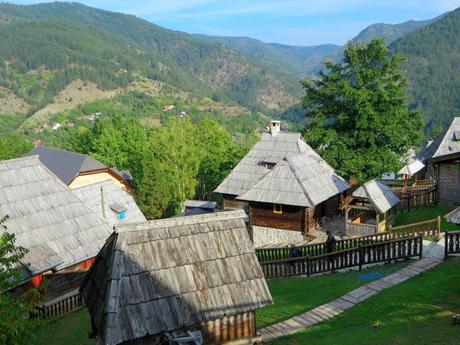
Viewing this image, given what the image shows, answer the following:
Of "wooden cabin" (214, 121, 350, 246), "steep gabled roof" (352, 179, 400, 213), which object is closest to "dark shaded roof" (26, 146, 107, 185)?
"wooden cabin" (214, 121, 350, 246)

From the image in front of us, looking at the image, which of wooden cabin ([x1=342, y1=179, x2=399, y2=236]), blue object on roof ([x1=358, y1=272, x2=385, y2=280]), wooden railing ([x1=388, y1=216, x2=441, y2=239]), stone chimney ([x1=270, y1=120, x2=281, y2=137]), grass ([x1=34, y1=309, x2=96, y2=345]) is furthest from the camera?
stone chimney ([x1=270, y1=120, x2=281, y2=137])

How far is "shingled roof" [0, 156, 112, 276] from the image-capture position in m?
17.3

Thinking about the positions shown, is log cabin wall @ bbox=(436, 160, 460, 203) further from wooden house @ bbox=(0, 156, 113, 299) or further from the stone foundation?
wooden house @ bbox=(0, 156, 113, 299)

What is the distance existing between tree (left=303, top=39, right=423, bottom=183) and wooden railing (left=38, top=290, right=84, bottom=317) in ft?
73.4

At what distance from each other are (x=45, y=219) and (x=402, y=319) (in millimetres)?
14328

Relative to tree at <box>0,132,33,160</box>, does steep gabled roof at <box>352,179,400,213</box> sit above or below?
below

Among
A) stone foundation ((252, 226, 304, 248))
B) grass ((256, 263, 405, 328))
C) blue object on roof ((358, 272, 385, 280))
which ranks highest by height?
blue object on roof ((358, 272, 385, 280))

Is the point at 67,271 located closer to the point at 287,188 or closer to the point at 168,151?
the point at 287,188

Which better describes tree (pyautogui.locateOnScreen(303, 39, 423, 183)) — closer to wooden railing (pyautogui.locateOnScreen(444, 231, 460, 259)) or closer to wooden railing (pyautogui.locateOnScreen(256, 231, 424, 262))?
wooden railing (pyautogui.locateOnScreen(256, 231, 424, 262))

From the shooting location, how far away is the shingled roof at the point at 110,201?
28.7 metres

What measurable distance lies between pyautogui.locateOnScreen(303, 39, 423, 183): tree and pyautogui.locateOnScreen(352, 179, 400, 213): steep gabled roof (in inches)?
378

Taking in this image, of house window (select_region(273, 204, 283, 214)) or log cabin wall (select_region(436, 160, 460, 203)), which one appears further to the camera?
house window (select_region(273, 204, 283, 214))

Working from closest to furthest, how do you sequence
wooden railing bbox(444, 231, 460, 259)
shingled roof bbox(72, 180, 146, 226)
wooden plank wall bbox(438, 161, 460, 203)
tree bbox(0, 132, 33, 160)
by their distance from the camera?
wooden railing bbox(444, 231, 460, 259) → wooden plank wall bbox(438, 161, 460, 203) → shingled roof bbox(72, 180, 146, 226) → tree bbox(0, 132, 33, 160)

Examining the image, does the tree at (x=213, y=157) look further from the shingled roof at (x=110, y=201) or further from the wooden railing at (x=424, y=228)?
the wooden railing at (x=424, y=228)
